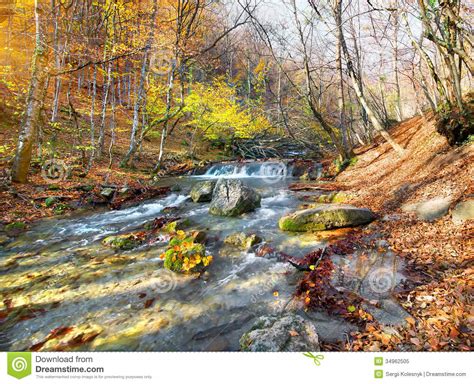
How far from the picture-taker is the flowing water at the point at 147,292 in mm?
3111

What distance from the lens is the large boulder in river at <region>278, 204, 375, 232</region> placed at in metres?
5.89

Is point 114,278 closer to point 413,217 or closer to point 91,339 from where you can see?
point 91,339

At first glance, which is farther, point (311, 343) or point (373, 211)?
point (373, 211)

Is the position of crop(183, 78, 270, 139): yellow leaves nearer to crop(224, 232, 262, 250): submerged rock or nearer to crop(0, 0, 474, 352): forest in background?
crop(0, 0, 474, 352): forest in background

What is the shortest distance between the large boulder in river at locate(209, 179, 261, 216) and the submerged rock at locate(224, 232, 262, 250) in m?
2.02

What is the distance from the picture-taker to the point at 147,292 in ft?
13.4

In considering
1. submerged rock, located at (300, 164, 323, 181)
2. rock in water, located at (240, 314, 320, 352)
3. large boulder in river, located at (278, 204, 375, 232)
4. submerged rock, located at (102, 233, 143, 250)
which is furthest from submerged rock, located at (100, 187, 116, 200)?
submerged rock, located at (300, 164, 323, 181)

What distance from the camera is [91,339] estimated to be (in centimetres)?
313

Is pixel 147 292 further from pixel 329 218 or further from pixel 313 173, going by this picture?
pixel 313 173

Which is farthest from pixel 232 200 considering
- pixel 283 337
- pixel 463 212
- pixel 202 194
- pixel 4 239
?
pixel 4 239
